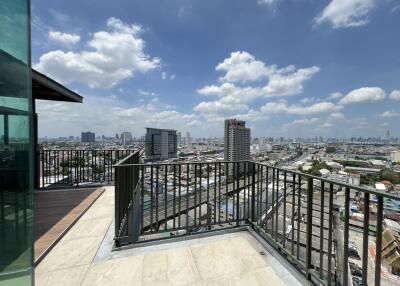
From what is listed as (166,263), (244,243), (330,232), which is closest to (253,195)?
(244,243)

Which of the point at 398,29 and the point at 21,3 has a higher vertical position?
the point at 398,29

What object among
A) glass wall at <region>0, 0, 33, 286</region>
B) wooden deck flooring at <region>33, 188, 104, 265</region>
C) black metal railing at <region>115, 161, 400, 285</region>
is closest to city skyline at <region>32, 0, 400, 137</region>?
glass wall at <region>0, 0, 33, 286</region>

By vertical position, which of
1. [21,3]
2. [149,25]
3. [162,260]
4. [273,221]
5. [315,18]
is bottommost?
[162,260]

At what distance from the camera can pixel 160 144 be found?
3591 centimetres

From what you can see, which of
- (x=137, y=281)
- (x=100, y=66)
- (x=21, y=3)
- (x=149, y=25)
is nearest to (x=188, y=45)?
(x=149, y=25)

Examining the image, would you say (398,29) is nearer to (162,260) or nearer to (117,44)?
(117,44)

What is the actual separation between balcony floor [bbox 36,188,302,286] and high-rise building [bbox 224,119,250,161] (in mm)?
26270

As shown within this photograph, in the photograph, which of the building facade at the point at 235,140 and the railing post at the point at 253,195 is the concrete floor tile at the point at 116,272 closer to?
the railing post at the point at 253,195

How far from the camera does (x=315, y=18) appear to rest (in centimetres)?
837

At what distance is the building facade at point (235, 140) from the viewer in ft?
96.3

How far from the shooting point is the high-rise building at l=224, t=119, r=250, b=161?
29.4 meters

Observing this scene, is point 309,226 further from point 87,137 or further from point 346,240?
point 87,137

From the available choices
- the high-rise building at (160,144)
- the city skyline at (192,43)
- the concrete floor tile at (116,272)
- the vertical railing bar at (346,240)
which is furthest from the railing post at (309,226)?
the high-rise building at (160,144)

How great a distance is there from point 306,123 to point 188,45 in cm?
3212
